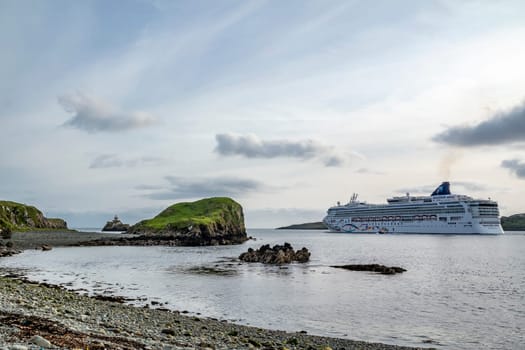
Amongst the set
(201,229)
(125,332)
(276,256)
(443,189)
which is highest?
(443,189)

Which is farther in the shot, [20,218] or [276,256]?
[20,218]

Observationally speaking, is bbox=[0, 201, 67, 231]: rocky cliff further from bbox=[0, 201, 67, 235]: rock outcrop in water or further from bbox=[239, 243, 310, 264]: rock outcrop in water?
bbox=[239, 243, 310, 264]: rock outcrop in water

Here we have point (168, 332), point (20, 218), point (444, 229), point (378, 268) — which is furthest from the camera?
point (444, 229)

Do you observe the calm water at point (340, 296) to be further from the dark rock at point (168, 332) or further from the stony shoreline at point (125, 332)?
the dark rock at point (168, 332)

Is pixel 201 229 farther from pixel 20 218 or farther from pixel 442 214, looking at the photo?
pixel 442 214

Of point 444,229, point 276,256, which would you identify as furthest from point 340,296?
point 444,229

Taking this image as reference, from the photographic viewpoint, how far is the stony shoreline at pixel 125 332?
13.8 m

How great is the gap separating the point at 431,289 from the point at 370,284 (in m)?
5.77

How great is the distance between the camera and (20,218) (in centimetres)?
16688

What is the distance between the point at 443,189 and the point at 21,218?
17606cm

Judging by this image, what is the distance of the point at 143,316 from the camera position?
23594 mm

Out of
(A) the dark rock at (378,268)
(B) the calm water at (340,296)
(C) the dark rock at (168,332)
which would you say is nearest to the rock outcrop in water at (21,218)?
(B) the calm water at (340,296)

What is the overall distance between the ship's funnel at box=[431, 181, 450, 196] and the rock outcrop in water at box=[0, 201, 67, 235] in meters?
169

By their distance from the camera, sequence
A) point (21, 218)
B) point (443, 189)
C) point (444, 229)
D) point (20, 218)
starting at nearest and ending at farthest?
1. point (20, 218)
2. point (21, 218)
3. point (444, 229)
4. point (443, 189)
